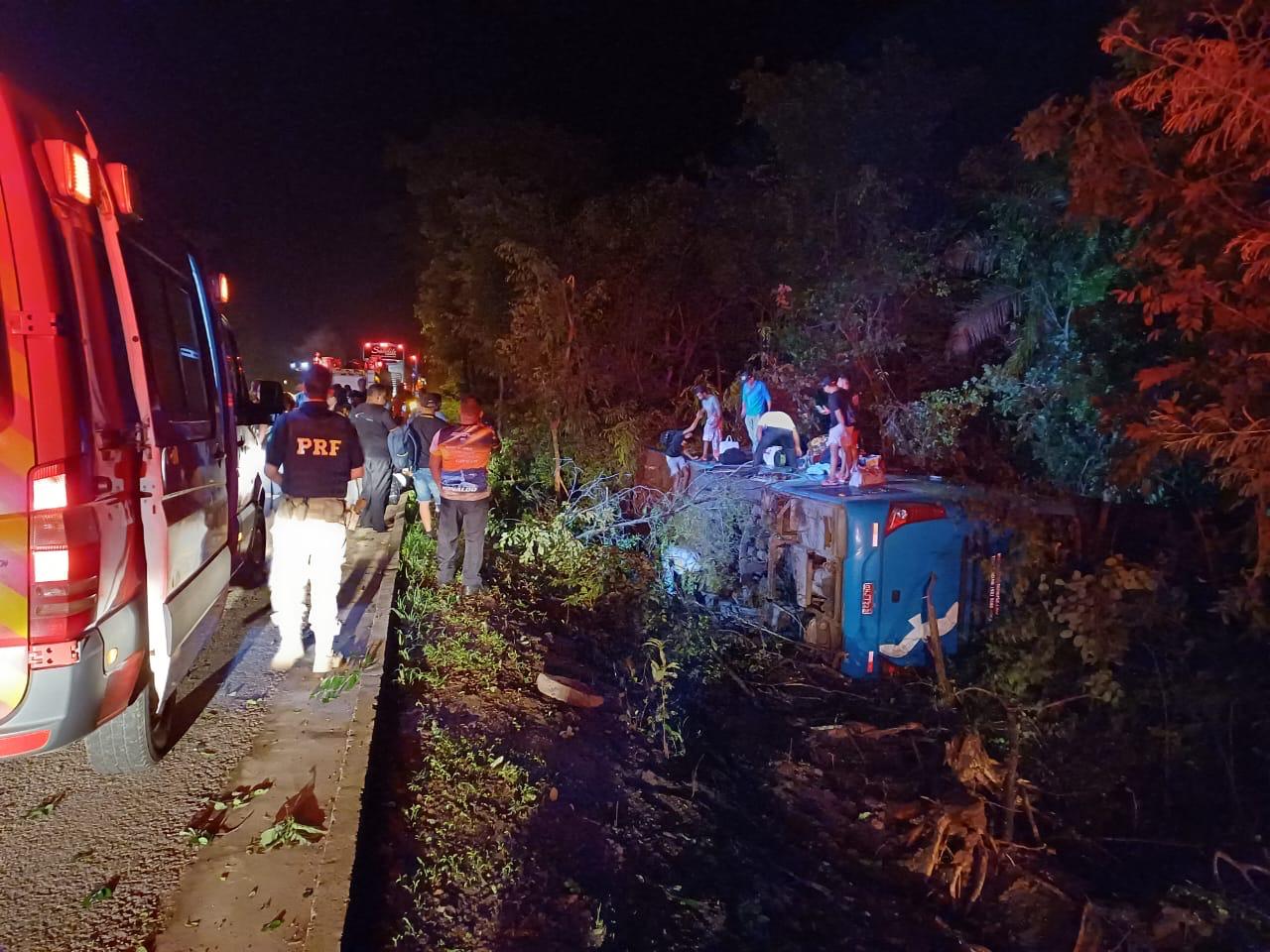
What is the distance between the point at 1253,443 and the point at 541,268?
26.8 ft

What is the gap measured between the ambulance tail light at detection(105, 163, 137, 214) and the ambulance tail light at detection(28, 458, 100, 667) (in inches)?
42.9

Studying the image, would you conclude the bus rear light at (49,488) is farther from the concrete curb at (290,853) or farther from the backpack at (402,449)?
the backpack at (402,449)

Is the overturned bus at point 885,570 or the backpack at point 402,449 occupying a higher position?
the backpack at point 402,449

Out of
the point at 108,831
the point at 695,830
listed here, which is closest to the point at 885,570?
the point at 695,830

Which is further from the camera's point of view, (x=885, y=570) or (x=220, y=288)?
(x=885, y=570)

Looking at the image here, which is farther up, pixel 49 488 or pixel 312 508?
pixel 49 488

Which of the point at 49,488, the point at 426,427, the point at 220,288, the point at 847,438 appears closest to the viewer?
the point at 49,488

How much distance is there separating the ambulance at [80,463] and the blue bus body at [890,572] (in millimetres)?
4126

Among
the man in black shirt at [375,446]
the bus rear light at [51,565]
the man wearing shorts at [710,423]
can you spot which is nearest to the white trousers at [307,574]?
the bus rear light at [51,565]

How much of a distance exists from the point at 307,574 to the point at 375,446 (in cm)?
308

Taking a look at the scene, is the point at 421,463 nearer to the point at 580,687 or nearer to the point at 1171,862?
the point at 580,687

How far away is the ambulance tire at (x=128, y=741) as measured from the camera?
10.9 feet

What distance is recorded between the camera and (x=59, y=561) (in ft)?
7.99

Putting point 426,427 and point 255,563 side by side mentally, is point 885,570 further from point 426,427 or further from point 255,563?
point 255,563
